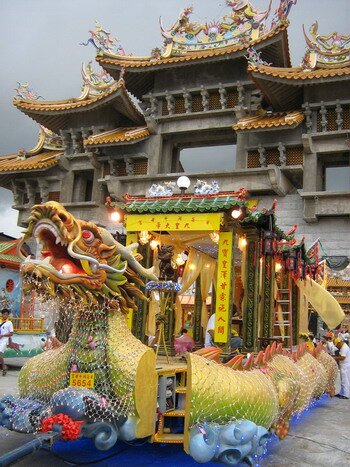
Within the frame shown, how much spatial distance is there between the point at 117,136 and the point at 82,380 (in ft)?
46.8

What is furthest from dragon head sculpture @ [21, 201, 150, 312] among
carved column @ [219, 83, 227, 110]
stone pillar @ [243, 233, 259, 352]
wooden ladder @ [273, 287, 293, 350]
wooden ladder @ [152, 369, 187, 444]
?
carved column @ [219, 83, 227, 110]

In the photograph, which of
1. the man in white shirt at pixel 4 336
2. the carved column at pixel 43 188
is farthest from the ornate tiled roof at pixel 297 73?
the man in white shirt at pixel 4 336

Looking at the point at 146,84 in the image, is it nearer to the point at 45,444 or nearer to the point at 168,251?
the point at 168,251

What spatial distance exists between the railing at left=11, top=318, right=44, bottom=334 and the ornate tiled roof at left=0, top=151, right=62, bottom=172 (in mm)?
6917

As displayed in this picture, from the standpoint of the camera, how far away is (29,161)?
20.4m

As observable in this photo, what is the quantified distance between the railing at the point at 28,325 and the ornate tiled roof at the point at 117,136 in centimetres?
684

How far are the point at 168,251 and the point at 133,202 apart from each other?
0.96 m

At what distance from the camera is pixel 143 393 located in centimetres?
465

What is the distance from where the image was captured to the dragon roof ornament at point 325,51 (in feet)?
51.7

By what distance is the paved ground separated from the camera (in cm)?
512

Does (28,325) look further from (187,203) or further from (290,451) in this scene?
(290,451)

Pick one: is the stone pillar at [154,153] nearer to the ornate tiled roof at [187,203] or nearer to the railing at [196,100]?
the railing at [196,100]

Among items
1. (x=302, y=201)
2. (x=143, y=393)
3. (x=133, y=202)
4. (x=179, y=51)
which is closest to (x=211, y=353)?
(x=143, y=393)

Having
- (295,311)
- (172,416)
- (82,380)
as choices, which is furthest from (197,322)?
(82,380)
